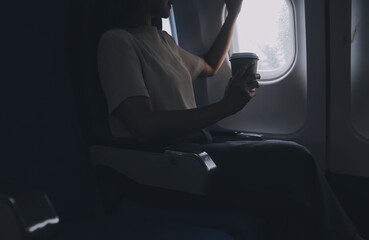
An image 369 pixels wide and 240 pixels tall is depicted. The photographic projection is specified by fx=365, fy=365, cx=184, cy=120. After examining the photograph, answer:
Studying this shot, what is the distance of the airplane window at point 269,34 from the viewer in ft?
6.08

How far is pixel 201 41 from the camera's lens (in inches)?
80.2

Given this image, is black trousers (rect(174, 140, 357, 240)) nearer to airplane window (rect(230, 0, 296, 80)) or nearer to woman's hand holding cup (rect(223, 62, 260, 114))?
woman's hand holding cup (rect(223, 62, 260, 114))

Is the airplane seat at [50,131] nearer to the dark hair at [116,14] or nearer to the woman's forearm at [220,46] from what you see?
the dark hair at [116,14]

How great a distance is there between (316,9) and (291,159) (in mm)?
890

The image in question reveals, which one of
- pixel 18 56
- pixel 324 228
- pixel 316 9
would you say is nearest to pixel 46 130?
pixel 18 56

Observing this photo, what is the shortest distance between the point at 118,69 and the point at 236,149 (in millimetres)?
453

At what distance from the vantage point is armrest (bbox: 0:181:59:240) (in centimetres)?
47

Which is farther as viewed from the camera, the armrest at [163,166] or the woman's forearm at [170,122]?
the woman's forearm at [170,122]

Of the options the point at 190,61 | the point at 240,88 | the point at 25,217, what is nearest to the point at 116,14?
the point at 190,61

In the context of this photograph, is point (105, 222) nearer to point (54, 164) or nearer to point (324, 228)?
point (54, 164)

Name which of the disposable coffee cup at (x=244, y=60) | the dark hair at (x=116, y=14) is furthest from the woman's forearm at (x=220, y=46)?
the disposable coffee cup at (x=244, y=60)

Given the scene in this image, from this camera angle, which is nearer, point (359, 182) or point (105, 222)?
point (105, 222)

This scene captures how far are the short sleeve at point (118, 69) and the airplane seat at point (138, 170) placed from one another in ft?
0.15

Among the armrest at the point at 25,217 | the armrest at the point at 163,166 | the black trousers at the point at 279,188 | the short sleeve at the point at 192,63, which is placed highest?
the short sleeve at the point at 192,63
